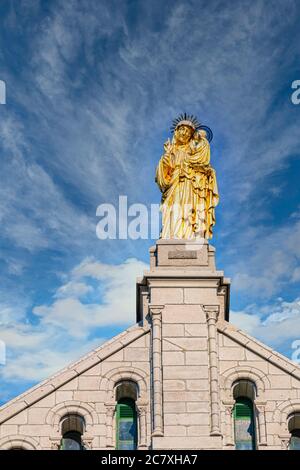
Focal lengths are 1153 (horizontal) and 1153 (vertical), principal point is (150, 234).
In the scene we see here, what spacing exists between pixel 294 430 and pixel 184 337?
394 cm

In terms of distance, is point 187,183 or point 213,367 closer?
point 213,367

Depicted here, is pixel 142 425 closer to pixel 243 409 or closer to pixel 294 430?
pixel 243 409

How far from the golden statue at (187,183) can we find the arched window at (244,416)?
4.90 metres

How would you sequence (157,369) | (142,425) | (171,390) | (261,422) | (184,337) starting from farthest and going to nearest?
(184,337), (157,369), (171,390), (261,422), (142,425)

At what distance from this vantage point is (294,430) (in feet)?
104

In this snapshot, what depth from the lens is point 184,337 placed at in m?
32.1

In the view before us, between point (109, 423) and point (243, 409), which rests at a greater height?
point (243, 409)

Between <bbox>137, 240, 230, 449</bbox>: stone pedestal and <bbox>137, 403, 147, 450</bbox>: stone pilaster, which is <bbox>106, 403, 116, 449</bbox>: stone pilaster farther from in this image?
<bbox>137, 240, 230, 449</bbox>: stone pedestal

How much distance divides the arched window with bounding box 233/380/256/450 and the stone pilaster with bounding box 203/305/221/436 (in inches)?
33.4

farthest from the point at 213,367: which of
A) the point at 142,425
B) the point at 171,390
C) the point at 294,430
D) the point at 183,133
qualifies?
the point at 183,133

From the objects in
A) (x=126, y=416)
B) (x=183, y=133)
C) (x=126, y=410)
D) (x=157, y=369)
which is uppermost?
(x=183, y=133)

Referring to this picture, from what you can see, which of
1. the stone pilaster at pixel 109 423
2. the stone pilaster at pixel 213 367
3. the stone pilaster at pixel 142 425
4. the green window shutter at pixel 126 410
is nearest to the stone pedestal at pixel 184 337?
the stone pilaster at pixel 213 367

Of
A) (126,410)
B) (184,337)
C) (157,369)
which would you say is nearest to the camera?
(157,369)
